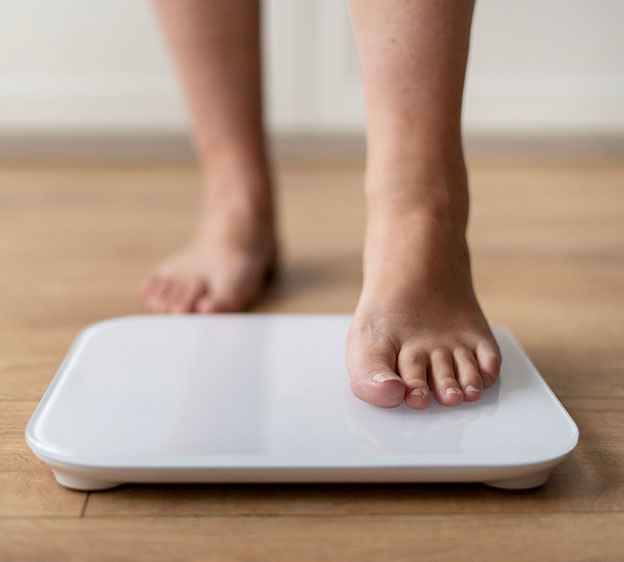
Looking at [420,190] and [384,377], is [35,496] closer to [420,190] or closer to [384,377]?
[384,377]

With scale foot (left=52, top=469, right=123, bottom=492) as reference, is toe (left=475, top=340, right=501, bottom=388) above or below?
below

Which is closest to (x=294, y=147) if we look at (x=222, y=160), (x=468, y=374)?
(x=222, y=160)

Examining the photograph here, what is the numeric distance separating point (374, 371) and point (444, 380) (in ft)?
0.18

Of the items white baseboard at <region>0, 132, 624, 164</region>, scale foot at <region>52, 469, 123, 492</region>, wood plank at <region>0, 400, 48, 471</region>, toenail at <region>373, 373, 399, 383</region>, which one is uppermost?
toenail at <region>373, 373, 399, 383</region>

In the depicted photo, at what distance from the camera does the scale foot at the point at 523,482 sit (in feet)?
1.87

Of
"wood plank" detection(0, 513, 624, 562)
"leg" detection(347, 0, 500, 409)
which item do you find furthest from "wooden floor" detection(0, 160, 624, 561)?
"leg" detection(347, 0, 500, 409)

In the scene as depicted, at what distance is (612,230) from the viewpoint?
127cm

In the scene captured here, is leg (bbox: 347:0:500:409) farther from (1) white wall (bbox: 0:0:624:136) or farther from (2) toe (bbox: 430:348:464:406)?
(1) white wall (bbox: 0:0:624:136)

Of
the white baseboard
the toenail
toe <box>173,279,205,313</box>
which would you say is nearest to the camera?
the toenail

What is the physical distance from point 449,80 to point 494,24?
3.69 ft

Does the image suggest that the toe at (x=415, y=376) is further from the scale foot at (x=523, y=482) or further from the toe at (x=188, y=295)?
the toe at (x=188, y=295)

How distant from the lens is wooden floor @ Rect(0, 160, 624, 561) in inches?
20.7

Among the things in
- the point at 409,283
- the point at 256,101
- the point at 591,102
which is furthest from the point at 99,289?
the point at 591,102

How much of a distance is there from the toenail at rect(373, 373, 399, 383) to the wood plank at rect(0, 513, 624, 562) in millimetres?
107
